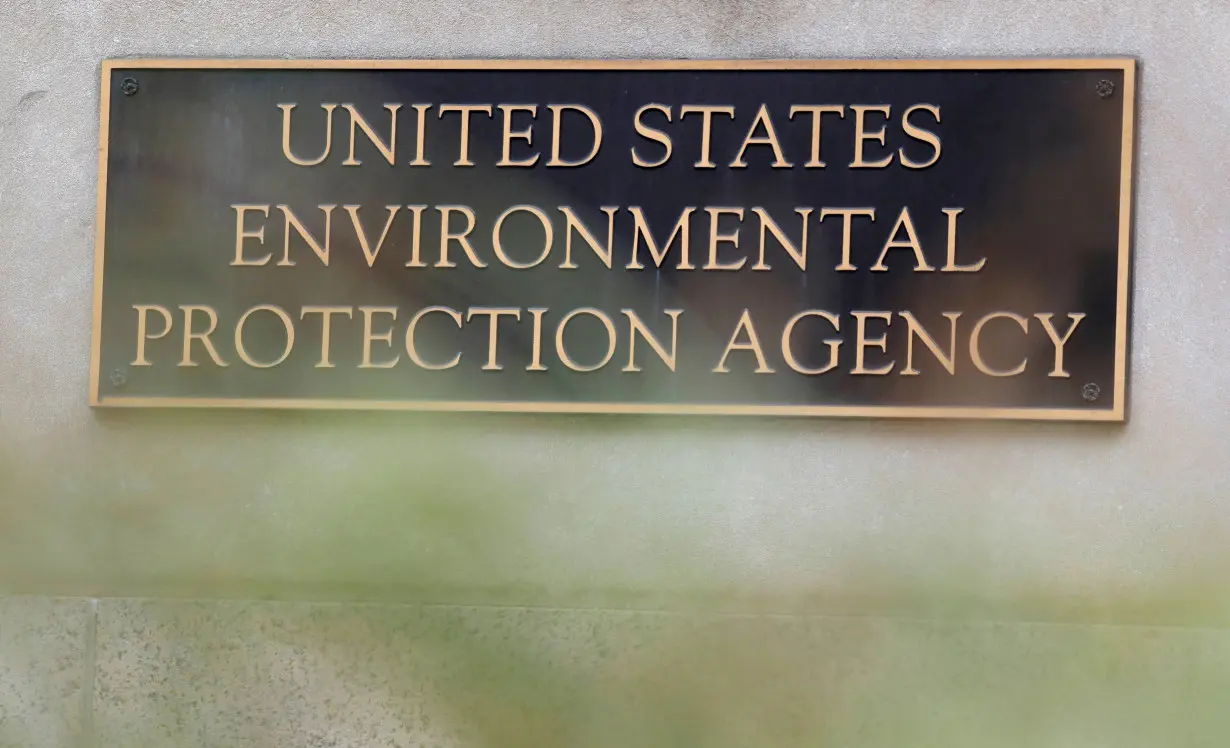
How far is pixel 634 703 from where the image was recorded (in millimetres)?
1160

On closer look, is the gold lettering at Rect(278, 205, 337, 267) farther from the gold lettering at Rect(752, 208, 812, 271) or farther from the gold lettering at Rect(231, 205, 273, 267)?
the gold lettering at Rect(752, 208, 812, 271)

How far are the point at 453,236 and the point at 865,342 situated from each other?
111cm

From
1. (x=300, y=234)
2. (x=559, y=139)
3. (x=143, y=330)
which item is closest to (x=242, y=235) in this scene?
(x=300, y=234)

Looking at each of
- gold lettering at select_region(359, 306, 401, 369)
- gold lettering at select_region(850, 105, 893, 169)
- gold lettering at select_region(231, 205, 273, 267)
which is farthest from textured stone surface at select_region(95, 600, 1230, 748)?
gold lettering at select_region(850, 105, 893, 169)

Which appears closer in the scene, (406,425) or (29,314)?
(406,425)

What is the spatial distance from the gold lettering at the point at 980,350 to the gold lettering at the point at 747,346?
507 millimetres

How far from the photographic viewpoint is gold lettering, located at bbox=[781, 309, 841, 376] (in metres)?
3.29

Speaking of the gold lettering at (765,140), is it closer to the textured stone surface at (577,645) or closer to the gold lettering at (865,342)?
the gold lettering at (865,342)

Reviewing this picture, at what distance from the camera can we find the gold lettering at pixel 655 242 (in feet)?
11.0

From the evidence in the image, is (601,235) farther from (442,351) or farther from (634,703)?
(634,703)

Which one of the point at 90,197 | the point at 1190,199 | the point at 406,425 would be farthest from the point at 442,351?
the point at 406,425

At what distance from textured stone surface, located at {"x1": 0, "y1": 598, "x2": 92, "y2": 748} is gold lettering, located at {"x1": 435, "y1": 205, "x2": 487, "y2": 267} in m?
1.29

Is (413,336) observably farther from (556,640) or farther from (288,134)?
(556,640)

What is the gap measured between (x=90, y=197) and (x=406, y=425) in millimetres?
3085
